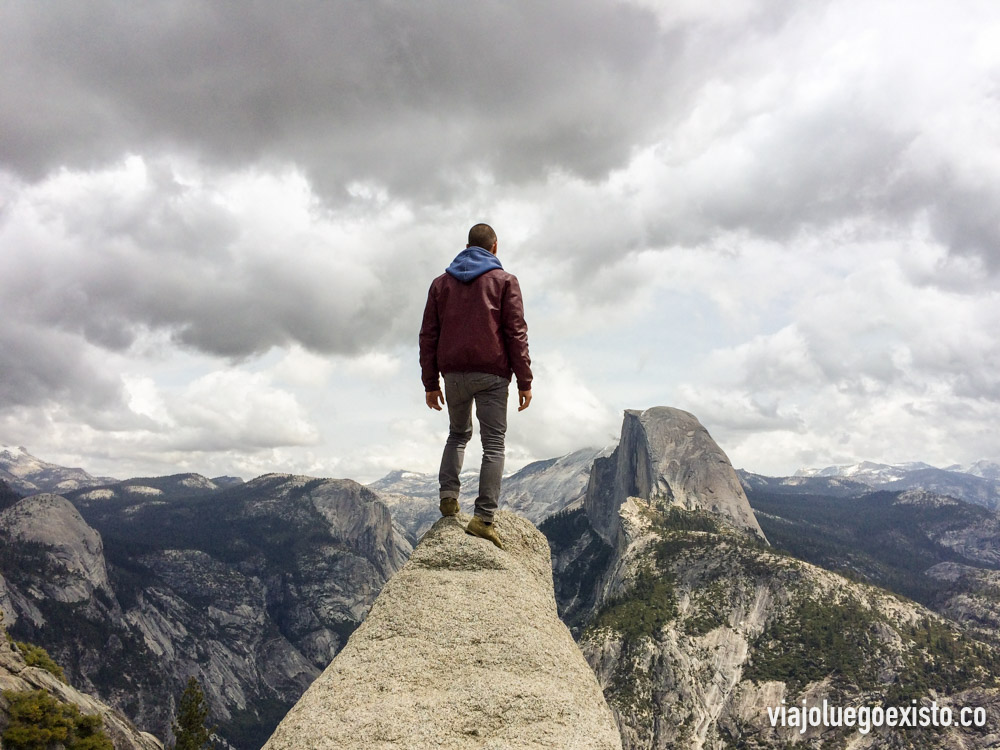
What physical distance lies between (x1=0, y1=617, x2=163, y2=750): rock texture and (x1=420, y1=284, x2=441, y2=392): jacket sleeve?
63.3m

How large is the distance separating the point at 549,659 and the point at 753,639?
164 meters

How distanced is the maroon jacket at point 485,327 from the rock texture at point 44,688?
6403cm

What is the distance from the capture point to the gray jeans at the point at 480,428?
7.80 meters

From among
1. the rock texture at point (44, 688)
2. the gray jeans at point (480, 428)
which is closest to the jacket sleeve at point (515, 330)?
the gray jeans at point (480, 428)

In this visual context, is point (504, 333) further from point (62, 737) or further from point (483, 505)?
point (62, 737)

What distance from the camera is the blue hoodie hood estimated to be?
25.0 ft

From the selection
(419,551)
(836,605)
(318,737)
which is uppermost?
(419,551)

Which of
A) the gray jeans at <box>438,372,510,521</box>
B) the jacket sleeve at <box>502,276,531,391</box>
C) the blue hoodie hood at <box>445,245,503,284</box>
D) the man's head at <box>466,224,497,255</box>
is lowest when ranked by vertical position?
the gray jeans at <box>438,372,510,521</box>

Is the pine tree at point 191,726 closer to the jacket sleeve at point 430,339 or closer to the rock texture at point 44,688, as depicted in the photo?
the rock texture at point 44,688

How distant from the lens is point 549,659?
5770 millimetres

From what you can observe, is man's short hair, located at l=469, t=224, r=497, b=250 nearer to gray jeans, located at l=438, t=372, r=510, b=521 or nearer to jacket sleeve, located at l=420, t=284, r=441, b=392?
jacket sleeve, located at l=420, t=284, r=441, b=392

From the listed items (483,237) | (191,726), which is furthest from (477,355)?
(191,726)

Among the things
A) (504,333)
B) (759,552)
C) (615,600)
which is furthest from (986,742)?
(504,333)

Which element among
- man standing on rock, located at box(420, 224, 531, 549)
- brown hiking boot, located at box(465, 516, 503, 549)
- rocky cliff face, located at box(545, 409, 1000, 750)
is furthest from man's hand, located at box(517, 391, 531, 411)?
rocky cliff face, located at box(545, 409, 1000, 750)
